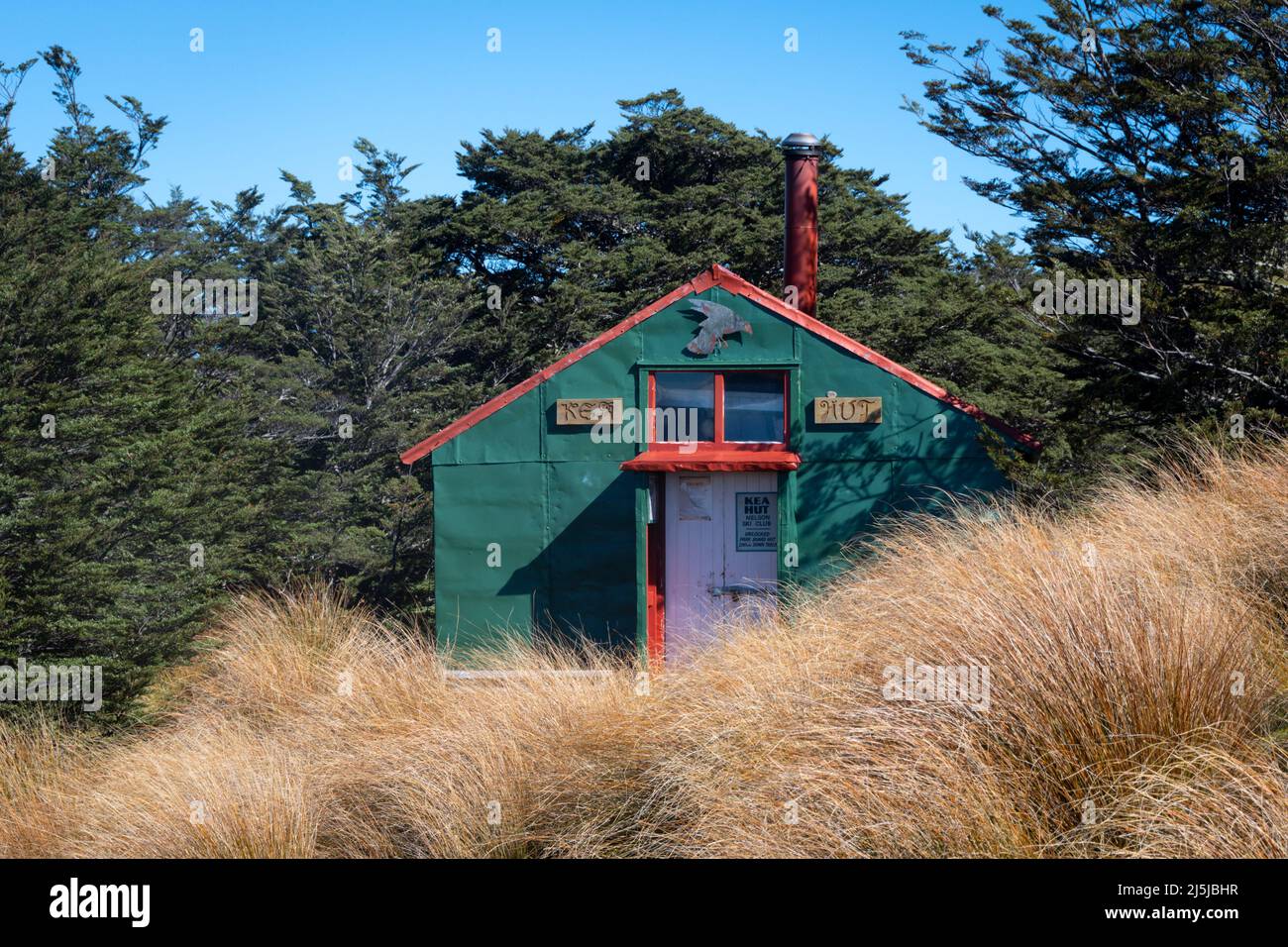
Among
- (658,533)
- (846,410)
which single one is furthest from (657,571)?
(846,410)

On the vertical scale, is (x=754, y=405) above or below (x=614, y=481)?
above

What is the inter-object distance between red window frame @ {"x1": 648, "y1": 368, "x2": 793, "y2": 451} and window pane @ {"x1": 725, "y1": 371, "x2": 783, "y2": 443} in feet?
0.17

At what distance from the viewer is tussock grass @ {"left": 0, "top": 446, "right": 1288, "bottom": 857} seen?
526 centimetres

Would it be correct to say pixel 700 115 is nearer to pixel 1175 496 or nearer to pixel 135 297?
pixel 135 297

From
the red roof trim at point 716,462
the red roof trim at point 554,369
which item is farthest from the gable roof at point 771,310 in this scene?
the red roof trim at point 716,462

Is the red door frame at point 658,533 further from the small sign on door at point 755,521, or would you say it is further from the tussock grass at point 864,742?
the tussock grass at point 864,742

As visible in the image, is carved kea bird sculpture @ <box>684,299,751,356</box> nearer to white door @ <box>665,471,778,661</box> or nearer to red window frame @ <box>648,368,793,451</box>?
red window frame @ <box>648,368,793,451</box>

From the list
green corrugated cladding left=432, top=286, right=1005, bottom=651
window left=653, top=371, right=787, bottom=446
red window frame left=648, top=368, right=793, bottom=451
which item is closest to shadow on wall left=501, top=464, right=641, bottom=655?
green corrugated cladding left=432, top=286, right=1005, bottom=651

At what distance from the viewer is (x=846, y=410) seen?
530 inches

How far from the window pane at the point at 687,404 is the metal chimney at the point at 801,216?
7.84ft

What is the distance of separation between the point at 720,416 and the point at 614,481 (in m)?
1.53

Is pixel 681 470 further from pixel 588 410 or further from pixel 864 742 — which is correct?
pixel 864 742

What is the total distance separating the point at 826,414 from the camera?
44.2ft

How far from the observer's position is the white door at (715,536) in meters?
13.8
